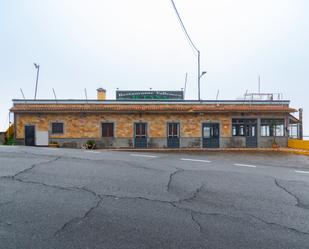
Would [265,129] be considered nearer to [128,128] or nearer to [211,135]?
[211,135]

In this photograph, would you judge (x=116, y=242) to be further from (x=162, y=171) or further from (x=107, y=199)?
(x=162, y=171)

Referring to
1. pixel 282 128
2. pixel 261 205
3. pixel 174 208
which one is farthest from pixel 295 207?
pixel 282 128

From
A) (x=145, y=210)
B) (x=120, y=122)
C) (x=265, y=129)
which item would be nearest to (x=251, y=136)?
(x=265, y=129)

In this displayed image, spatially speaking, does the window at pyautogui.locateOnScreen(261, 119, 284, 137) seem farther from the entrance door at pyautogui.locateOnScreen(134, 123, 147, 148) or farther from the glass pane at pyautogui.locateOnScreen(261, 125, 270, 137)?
the entrance door at pyautogui.locateOnScreen(134, 123, 147, 148)

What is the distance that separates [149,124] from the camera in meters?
21.1

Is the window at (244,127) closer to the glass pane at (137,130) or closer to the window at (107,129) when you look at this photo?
the glass pane at (137,130)

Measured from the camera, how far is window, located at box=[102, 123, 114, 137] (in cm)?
2083

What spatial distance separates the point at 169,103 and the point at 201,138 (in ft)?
16.2

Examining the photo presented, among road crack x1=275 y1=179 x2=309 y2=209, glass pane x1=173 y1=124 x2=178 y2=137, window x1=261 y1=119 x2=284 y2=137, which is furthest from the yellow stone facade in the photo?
road crack x1=275 y1=179 x2=309 y2=209

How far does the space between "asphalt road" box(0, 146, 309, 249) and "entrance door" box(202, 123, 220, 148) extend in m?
15.3

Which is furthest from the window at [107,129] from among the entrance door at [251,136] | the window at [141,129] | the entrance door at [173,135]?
the entrance door at [251,136]

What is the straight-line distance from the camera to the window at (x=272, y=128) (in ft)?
70.7

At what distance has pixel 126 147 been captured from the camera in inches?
819

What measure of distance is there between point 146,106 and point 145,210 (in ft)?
60.2
